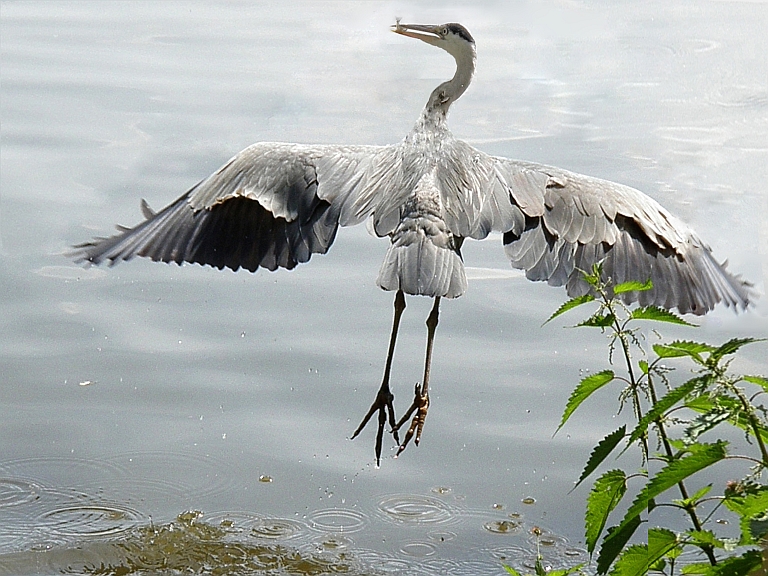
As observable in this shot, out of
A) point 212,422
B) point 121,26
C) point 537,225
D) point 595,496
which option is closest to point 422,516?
→ point 212,422

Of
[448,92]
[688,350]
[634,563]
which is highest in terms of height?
[448,92]

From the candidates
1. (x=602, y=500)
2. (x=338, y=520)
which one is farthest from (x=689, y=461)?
(x=338, y=520)

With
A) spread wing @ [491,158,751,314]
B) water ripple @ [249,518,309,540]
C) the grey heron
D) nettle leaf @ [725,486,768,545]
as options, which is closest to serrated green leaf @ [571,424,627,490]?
nettle leaf @ [725,486,768,545]

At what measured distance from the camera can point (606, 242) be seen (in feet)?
17.5

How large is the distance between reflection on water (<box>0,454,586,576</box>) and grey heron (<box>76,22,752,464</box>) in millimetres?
1119

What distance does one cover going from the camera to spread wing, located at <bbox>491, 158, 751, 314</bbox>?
516cm

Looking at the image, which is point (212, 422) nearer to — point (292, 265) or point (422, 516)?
point (422, 516)

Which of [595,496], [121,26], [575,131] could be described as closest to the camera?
[595,496]

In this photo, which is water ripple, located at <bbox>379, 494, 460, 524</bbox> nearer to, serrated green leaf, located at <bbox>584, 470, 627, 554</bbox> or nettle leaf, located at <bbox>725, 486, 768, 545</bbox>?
serrated green leaf, located at <bbox>584, 470, 627, 554</bbox>

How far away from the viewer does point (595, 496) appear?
7.35ft

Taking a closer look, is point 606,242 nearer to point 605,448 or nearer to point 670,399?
point 605,448

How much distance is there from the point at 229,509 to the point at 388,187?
233cm

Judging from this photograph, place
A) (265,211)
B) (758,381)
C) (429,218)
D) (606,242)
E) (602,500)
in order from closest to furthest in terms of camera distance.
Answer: (758,381) < (602,500) < (429,218) < (606,242) < (265,211)

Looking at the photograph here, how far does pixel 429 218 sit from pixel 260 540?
7.50 feet
